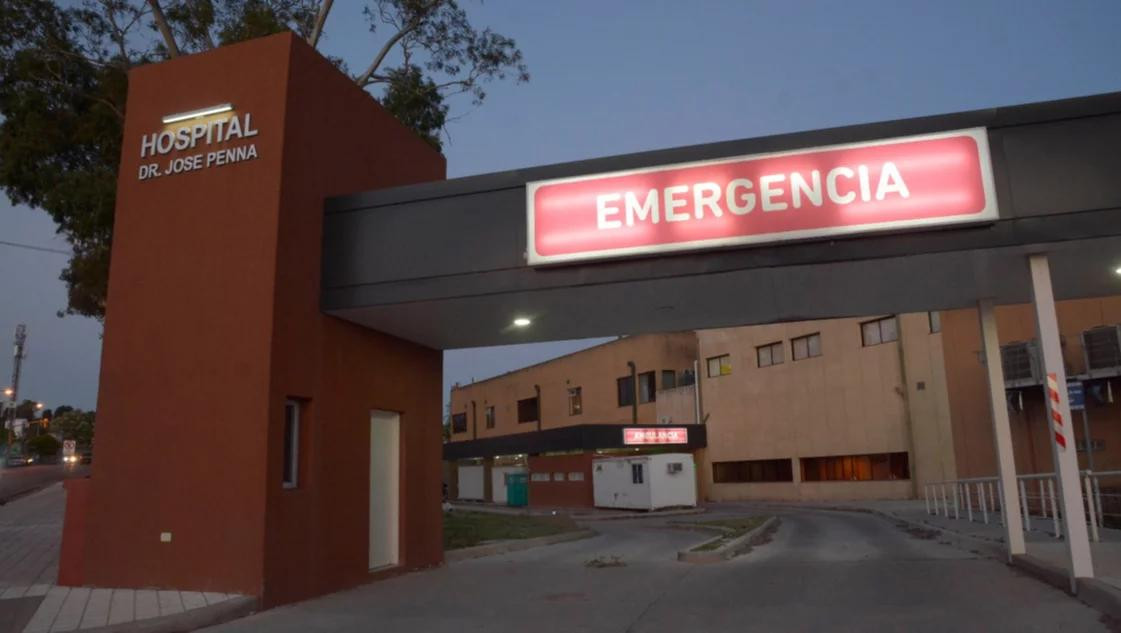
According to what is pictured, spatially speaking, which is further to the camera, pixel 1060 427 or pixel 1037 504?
pixel 1037 504

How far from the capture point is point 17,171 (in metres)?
17.6

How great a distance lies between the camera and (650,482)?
3406cm

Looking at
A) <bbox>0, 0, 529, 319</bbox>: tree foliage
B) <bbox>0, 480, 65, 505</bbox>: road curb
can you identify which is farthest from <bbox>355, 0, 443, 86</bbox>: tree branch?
<bbox>0, 480, 65, 505</bbox>: road curb

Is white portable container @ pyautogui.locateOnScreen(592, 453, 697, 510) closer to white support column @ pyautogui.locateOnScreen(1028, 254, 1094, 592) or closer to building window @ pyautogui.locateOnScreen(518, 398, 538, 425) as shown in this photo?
building window @ pyautogui.locateOnScreen(518, 398, 538, 425)

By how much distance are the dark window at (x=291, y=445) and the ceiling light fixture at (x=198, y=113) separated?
399 cm

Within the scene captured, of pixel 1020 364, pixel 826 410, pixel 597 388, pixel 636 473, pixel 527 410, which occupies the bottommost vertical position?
pixel 636 473

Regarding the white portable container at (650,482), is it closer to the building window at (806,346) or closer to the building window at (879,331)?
the building window at (806,346)

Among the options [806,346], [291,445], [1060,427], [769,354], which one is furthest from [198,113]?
[769,354]

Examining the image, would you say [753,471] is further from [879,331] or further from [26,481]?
[26,481]

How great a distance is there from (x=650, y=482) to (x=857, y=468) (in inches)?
402

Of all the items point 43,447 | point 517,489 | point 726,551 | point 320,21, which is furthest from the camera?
point 43,447

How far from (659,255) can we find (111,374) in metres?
7.12

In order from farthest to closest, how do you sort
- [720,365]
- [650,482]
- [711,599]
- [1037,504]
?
[720,365] → [650,482] → [1037,504] → [711,599]

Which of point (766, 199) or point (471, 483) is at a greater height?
point (766, 199)
